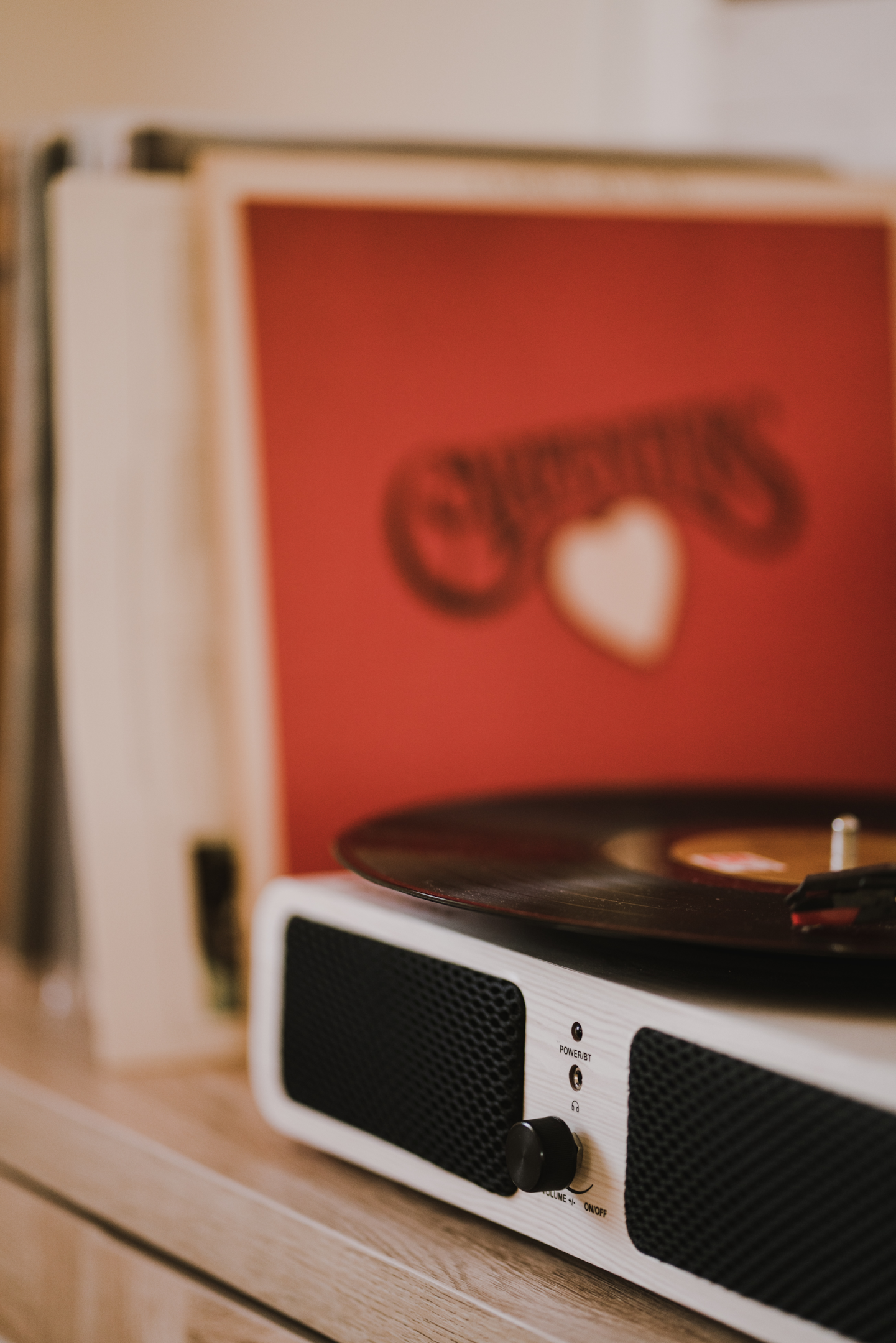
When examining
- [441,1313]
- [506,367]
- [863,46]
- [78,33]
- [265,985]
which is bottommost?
[441,1313]

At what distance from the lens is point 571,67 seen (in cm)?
131

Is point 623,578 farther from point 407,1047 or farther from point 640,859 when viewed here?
point 407,1047

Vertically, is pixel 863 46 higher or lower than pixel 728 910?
higher

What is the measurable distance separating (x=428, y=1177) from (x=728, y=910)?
0.19m

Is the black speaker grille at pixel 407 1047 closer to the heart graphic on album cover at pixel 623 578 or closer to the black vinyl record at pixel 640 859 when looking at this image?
the black vinyl record at pixel 640 859

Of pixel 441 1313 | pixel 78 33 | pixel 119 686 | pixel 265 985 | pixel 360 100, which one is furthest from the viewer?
pixel 78 33

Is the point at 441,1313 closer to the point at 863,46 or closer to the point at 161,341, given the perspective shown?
the point at 161,341

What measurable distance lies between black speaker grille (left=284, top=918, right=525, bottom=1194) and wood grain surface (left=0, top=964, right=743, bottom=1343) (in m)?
0.03

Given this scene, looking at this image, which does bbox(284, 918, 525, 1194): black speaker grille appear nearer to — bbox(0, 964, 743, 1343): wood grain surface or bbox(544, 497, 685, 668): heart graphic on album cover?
bbox(0, 964, 743, 1343): wood grain surface

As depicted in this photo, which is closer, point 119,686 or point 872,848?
point 872,848

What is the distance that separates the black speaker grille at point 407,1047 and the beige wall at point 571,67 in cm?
97

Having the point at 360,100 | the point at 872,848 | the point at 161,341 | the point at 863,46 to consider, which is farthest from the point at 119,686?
the point at 863,46

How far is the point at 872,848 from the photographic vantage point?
0.66 m

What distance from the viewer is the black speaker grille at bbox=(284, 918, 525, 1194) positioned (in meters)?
0.51
